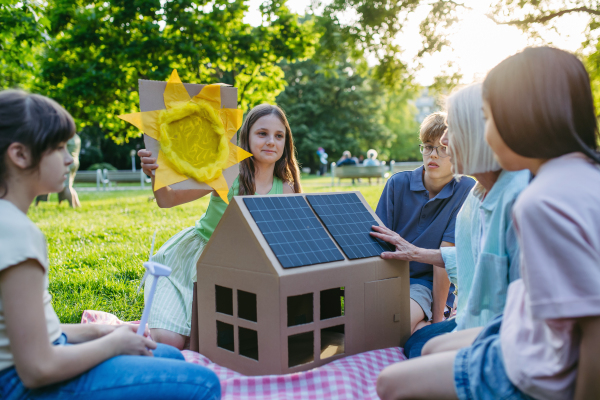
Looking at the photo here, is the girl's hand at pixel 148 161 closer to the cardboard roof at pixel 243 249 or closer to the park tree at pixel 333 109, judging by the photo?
the cardboard roof at pixel 243 249

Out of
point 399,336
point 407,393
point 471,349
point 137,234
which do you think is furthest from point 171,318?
point 137,234

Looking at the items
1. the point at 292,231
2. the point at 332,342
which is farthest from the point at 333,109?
the point at 292,231

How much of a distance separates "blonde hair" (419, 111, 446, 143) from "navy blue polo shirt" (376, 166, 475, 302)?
0.97 feet

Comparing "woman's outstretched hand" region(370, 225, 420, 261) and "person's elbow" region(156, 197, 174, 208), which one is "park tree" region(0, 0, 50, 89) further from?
"woman's outstretched hand" region(370, 225, 420, 261)

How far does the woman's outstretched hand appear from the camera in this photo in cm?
217

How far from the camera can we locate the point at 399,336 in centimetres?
230

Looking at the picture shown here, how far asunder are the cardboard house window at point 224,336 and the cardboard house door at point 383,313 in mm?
680

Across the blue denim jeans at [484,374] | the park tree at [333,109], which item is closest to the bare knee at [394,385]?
the blue denim jeans at [484,374]

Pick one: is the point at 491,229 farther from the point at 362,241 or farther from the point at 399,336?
the point at 399,336

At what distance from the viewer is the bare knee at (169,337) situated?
2465 millimetres

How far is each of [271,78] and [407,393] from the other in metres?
11.1

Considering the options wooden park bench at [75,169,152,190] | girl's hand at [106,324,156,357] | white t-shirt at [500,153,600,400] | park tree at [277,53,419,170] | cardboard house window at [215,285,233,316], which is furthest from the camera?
park tree at [277,53,419,170]

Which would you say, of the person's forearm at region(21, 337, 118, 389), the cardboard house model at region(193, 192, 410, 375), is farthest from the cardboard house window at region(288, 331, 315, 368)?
the person's forearm at region(21, 337, 118, 389)

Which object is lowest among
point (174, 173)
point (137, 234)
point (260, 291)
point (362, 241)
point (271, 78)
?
point (137, 234)
